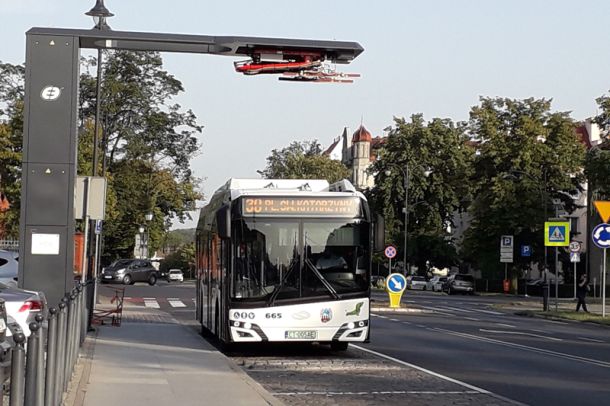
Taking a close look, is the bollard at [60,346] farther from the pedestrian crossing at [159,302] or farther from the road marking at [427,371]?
the pedestrian crossing at [159,302]

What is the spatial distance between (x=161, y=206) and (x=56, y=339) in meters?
67.4

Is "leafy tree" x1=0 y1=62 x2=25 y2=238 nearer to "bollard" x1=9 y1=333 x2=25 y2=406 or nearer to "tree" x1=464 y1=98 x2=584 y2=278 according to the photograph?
"tree" x1=464 y1=98 x2=584 y2=278

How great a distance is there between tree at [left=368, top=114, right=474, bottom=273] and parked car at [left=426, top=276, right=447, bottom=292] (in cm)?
329

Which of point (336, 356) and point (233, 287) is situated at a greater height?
point (233, 287)

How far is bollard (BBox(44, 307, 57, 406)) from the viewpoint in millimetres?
8062

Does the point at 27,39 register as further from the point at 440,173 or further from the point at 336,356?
the point at 440,173

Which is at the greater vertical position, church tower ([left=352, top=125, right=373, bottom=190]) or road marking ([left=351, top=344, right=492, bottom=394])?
church tower ([left=352, top=125, right=373, bottom=190])

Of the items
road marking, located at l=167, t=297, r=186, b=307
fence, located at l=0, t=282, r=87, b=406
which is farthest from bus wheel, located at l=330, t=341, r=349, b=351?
road marking, located at l=167, t=297, r=186, b=307

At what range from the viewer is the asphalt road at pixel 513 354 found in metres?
14.0

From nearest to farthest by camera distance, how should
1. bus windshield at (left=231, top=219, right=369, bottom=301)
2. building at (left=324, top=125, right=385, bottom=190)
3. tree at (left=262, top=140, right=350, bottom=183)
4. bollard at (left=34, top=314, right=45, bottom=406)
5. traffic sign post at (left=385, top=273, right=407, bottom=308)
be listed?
bollard at (left=34, top=314, right=45, bottom=406) < bus windshield at (left=231, top=219, right=369, bottom=301) < traffic sign post at (left=385, top=273, right=407, bottom=308) < tree at (left=262, top=140, right=350, bottom=183) < building at (left=324, top=125, right=385, bottom=190)

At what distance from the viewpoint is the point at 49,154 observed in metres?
15.6

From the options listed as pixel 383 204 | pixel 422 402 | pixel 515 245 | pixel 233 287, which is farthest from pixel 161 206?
pixel 422 402

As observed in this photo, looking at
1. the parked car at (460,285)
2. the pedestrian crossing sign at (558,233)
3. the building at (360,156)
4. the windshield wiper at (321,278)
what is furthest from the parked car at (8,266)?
the building at (360,156)

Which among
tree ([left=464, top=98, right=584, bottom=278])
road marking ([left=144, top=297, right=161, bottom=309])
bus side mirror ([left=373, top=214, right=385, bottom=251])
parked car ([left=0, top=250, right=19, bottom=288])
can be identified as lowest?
road marking ([left=144, top=297, right=161, bottom=309])
